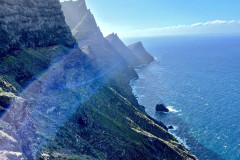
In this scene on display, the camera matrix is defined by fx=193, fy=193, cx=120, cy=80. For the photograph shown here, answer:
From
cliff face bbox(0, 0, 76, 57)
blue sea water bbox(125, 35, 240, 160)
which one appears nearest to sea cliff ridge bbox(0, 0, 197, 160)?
cliff face bbox(0, 0, 76, 57)

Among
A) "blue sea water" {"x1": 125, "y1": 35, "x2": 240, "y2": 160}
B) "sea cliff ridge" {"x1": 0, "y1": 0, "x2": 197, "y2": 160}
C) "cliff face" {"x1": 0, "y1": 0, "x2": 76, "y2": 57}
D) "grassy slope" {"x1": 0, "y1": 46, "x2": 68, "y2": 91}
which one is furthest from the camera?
"blue sea water" {"x1": 125, "y1": 35, "x2": 240, "y2": 160}

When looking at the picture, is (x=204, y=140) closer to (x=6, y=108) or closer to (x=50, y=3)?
(x=6, y=108)

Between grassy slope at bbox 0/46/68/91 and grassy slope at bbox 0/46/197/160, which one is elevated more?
grassy slope at bbox 0/46/68/91

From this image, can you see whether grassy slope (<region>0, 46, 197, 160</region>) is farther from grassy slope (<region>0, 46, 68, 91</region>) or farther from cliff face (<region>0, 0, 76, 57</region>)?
cliff face (<region>0, 0, 76, 57</region>)

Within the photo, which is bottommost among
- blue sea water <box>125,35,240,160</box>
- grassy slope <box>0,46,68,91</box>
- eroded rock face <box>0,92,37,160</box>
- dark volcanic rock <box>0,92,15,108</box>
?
blue sea water <box>125,35,240,160</box>

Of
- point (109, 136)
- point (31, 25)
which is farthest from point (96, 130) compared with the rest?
point (31, 25)

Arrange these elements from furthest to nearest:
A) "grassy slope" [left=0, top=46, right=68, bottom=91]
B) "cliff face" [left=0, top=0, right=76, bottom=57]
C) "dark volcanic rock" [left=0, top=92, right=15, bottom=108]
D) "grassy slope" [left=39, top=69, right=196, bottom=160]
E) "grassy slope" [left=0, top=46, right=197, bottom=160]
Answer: "cliff face" [left=0, top=0, right=76, bottom=57] → "grassy slope" [left=0, top=46, right=68, bottom=91] → "grassy slope" [left=0, top=46, right=197, bottom=160] → "grassy slope" [left=39, top=69, right=196, bottom=160] → "dark volcanic rock" [left=0, top=92, right=15, bottom=108]

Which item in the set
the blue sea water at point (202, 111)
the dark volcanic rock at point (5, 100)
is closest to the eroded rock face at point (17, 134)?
the dark volcanic rock at point (5, 100)

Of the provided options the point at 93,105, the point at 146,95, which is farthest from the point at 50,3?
the point at 146,95
